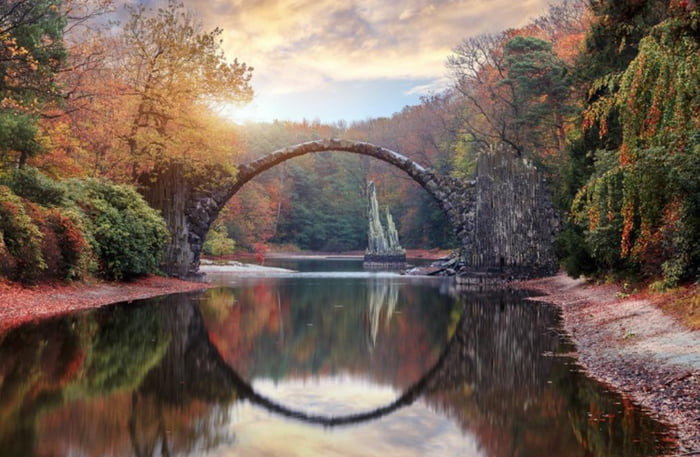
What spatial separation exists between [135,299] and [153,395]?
10.7 metres

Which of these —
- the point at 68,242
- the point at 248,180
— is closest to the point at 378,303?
the point at 68,242

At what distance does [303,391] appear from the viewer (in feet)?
22.0

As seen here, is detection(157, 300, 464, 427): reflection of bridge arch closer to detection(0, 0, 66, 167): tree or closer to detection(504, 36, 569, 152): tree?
detection(0, 0, 66, 167): tree

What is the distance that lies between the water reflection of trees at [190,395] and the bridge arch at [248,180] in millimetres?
11717

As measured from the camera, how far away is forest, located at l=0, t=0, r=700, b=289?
7.23 m

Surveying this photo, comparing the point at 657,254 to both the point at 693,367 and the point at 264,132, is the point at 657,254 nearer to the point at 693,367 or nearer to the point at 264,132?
the point at 693,367

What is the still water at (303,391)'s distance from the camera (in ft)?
15.6

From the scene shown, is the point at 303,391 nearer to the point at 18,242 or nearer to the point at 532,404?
the point at 532,404

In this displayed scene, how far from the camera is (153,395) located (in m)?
6.20

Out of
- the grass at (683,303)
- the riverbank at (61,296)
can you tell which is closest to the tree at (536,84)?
the grass at (683,303)

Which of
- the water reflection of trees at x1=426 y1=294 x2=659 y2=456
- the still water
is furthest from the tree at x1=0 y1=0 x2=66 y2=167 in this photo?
the water reflection of trees at x1=426 y1=294 x2=659 y2=456

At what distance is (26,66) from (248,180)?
1038 centimetres

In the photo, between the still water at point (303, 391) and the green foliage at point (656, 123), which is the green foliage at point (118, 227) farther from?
the green foliage at point (656, 123)

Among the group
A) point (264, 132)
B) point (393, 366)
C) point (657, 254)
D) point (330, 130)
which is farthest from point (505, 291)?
point (330, 130)
